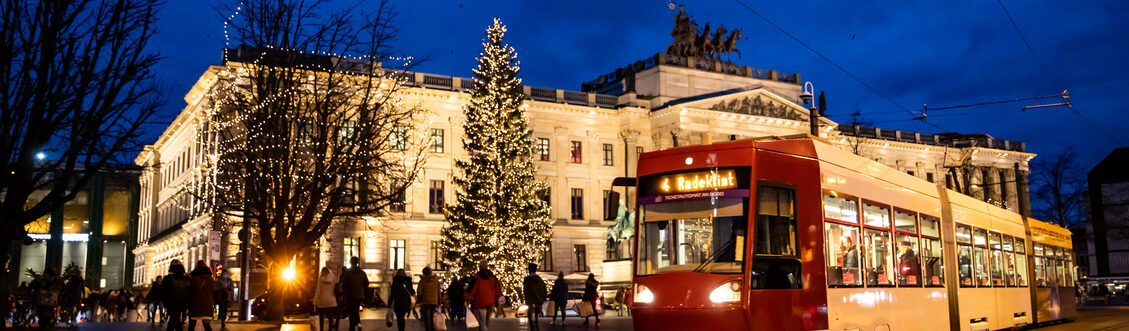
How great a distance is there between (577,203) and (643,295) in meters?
50.0

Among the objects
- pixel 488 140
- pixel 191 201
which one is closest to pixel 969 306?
pixel 488 140

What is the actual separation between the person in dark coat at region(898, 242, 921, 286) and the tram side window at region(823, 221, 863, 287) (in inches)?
60.2

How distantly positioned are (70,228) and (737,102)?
61312 mm

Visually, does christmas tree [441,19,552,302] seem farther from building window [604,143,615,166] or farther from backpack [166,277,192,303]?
backpack [166,277,192,303]

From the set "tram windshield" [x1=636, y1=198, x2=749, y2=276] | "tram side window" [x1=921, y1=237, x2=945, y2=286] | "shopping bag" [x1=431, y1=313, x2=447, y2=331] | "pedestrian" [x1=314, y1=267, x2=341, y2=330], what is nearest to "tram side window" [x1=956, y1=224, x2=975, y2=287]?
"tram side window" [x1=921, y1=237, x2=945, y2=286]

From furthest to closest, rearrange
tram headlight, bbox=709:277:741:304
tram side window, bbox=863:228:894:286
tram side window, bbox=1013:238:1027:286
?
1. tram side window, bbox=1013:238:1027:286
2. tram side window, bbox=863:228:894:286
3. tram headlight, bbox=709:277:741:304

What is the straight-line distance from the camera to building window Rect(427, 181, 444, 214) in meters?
59.3

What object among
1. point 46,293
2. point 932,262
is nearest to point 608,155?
point 46,293

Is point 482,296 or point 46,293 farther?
point 46,293

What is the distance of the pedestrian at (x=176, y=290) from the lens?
17.2 metres

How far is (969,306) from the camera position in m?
18.2

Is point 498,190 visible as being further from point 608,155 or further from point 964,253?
point 964,253

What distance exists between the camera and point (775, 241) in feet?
42.5

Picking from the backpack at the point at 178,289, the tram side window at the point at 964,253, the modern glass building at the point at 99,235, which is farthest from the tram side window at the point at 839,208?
the modern glass building at the point at 99,235
